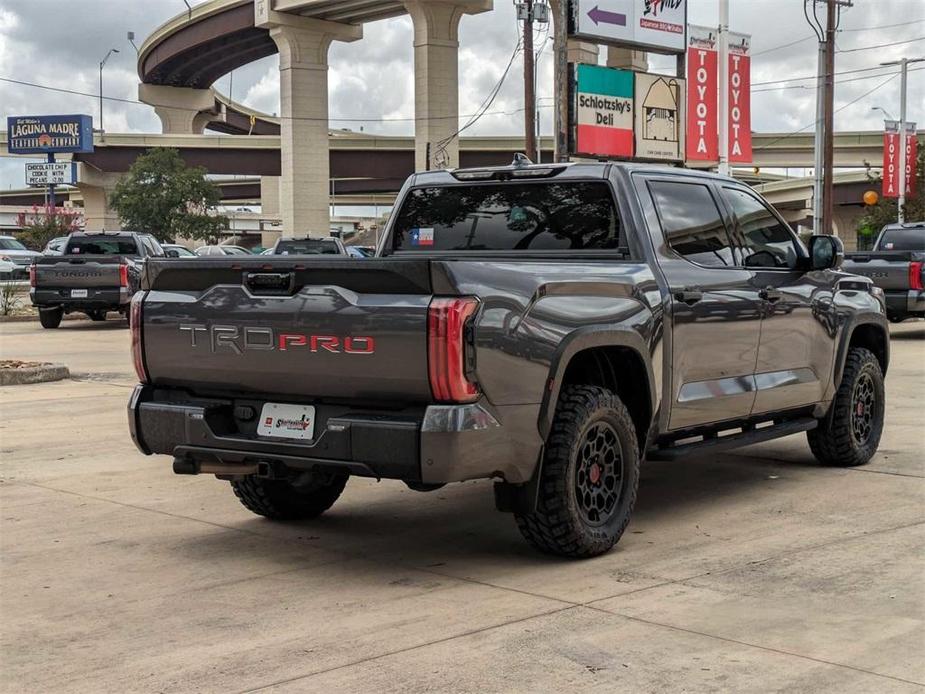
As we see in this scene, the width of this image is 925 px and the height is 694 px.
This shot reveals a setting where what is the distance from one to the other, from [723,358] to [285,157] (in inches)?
2759

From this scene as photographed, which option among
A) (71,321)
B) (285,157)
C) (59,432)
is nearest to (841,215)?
(285,157)

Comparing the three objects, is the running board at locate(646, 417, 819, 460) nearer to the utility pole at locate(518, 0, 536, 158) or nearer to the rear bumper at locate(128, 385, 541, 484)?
the rear bumper at locate(128, 385, 541, 484)

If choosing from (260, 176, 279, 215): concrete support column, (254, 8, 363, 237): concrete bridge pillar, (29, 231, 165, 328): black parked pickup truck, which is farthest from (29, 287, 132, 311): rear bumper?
(260, 176, 279, 215): concrete support column

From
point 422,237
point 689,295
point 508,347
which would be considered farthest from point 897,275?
point 508,347

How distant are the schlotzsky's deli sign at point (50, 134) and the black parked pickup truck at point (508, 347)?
8567cm

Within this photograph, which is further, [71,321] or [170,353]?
[71,321]

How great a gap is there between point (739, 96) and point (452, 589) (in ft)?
92.0

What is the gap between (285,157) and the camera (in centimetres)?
7562

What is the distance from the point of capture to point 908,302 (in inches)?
824

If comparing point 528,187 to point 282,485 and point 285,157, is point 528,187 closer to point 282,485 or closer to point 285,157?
point 282,485

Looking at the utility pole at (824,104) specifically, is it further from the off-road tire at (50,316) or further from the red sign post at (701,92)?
the off-road tire at (50,316)

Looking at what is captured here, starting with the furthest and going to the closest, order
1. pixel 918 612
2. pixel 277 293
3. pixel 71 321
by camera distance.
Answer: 1. pixel 71 321
2. pixel 277 293
3. pixel 918 612

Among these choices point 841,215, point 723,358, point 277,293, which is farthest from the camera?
point 841,215

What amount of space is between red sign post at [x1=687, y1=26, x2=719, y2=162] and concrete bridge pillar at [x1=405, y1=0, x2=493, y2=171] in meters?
37.4
